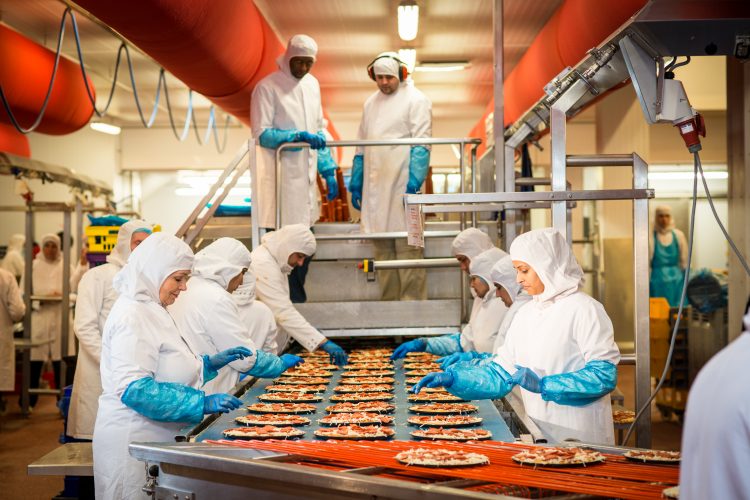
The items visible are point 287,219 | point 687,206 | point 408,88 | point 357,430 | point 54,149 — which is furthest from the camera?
point 54,149

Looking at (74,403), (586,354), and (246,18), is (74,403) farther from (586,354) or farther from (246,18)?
(586,354)

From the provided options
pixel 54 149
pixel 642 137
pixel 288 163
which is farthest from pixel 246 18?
pixel 54 149

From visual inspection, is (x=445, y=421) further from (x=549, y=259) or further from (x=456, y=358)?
(x=456, y=358)

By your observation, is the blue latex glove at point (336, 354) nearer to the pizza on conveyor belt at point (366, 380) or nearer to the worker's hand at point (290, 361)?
the worker's hand at point (290, 361)

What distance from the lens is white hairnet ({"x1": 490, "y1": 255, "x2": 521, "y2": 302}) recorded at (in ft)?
14.6

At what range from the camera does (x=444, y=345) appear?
545 centimetres

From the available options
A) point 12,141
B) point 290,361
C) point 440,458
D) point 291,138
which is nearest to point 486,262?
point 290,361

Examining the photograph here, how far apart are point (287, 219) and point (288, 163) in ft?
1.39

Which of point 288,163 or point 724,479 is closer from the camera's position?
point 724,479

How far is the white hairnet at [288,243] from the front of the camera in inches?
217

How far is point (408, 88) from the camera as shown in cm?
695

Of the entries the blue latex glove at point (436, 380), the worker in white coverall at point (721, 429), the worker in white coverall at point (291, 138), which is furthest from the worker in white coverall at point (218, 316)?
the worker in white coverall at point (721, 429)

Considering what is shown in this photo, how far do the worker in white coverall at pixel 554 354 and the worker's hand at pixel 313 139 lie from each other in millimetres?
2817

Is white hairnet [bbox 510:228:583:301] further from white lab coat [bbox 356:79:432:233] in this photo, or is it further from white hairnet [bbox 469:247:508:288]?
white lab coat [bbox 356:79:432:233]
